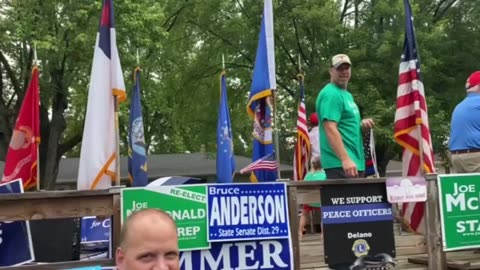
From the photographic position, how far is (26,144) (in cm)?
663

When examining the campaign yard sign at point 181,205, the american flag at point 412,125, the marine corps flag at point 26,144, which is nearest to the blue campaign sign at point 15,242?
the campaign yard sign at point 181,205

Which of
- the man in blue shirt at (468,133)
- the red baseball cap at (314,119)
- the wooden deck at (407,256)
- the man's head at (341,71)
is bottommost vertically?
the wooden deck at (407,256)

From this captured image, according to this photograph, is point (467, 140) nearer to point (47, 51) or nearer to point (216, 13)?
point (47, 51)

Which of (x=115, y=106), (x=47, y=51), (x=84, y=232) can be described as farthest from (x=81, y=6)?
(x=115, y=106)

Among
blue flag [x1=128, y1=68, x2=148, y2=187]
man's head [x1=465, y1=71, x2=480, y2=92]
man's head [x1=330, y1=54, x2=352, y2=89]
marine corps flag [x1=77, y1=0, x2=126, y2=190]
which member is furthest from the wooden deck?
blue flag [x1=128, y1=68, x2=148, y2=187]

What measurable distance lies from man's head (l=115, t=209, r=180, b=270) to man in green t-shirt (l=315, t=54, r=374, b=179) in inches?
132

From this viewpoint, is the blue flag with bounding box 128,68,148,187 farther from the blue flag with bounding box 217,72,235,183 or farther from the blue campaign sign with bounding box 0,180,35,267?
the blue campaign sign with bounding box 0,180,35,267

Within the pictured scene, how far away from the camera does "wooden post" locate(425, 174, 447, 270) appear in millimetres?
5630

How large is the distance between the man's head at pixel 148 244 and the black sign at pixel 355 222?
323 cm

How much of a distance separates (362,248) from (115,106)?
245 centimetres

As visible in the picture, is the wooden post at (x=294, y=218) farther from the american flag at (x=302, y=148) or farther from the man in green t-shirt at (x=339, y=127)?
the american flag at (x=302, y=148)

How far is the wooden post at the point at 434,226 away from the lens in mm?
5630

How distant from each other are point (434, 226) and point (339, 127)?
1.27 m

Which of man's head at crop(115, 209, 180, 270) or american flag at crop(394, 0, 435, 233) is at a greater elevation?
american flag at crop(394, 0, 435, 233)
